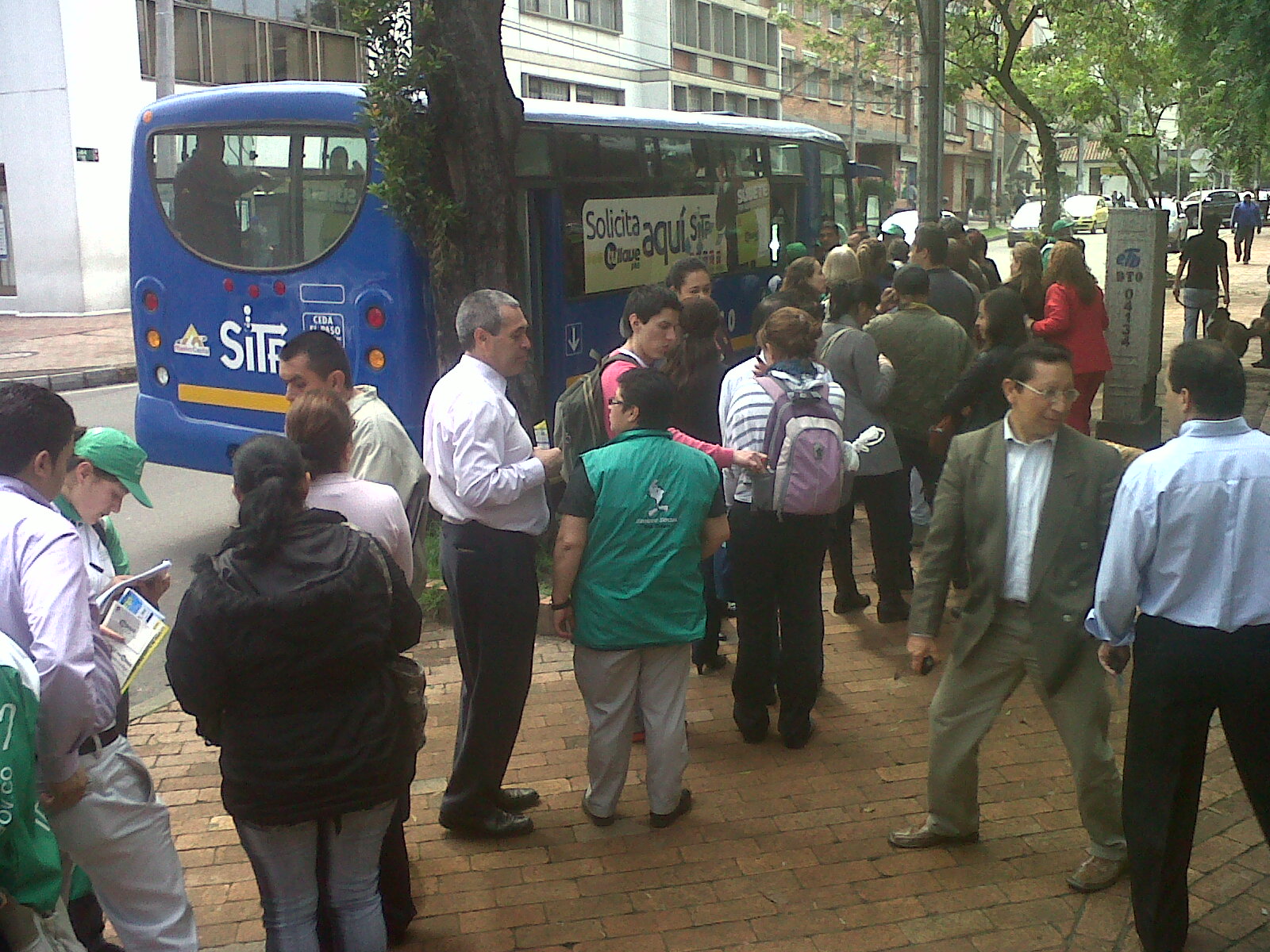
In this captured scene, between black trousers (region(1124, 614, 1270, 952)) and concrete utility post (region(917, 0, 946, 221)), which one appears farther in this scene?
concrete utility post (region(917, 0, 946, 221))

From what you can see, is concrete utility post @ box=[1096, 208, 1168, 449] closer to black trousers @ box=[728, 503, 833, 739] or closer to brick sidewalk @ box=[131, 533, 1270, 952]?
brick sidewalk @ box=[131, 533, 1270, 952]

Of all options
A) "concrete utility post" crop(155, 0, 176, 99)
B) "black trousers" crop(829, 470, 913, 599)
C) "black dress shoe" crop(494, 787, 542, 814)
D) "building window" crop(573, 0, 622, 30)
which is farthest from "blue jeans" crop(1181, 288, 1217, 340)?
"building window" crop(573, 0, 622, 30)

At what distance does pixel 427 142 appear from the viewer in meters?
7.39

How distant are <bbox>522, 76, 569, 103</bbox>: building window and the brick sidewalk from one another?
3022cm

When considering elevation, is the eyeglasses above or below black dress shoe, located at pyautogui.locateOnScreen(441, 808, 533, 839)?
above

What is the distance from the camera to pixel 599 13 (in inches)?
1500

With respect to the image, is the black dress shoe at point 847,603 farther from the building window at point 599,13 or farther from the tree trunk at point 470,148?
the building window at point 599,13

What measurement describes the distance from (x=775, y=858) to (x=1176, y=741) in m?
1.48

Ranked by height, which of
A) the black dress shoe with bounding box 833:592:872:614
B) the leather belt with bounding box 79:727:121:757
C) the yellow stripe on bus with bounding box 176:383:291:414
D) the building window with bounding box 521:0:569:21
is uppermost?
the building window with bounding box 521:0:569:21

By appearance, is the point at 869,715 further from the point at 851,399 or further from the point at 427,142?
the point at 427,142

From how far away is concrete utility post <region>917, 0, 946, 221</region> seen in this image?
14.5m

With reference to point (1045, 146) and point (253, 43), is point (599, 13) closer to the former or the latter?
point (253, 43)

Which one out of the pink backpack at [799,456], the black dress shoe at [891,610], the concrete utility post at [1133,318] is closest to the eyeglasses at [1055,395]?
the pink backpack at [799,456]

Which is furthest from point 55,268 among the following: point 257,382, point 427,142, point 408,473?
point 408,473
